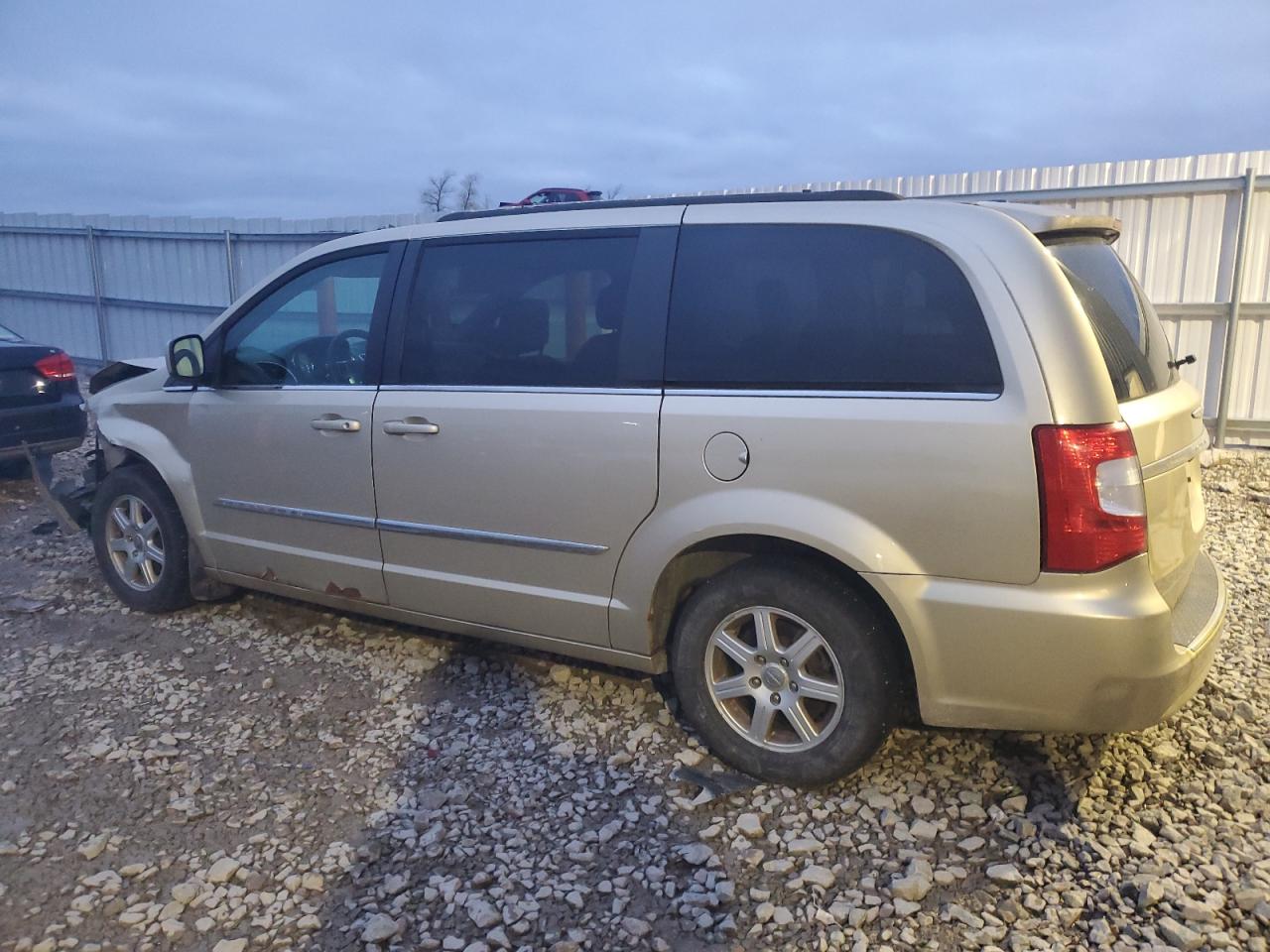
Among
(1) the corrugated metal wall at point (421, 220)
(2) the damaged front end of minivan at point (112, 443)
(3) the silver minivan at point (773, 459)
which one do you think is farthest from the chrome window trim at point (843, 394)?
(1) the corrugated metal wall at point (421, 220)

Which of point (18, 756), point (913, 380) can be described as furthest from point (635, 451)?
point (18, 756)

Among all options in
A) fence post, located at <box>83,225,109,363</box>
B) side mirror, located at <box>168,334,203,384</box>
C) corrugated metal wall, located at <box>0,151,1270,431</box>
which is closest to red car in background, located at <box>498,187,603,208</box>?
corrugated metal wall, located at <box>0,151,1270,431</box>

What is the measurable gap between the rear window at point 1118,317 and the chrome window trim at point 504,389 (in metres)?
1.33

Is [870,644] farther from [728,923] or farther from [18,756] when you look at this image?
[18,756]

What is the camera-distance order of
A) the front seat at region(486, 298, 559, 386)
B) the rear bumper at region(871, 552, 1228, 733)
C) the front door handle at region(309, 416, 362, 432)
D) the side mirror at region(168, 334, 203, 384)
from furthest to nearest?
1. the side mirror at region(168, 334, 203, 384)
2. the front door handle at region(309, 416, 362, 432)
3. the front seat at region(486, 298, 559, 386)
4. the rear bumper at region(871, 552, 1228, 733)

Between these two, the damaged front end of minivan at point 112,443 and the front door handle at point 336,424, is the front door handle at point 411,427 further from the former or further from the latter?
the damaged front end of minivan at point 112,443

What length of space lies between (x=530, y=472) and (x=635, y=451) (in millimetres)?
449

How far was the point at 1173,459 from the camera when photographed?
288 centimetres

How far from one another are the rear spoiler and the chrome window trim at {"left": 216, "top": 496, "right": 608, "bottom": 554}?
1.68 m

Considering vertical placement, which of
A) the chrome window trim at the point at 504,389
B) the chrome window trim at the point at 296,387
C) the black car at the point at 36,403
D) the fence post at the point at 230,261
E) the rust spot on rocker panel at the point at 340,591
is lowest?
the rust spot on rocker panel at the point at 340,591

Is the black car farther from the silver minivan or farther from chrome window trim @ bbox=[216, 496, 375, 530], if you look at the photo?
the silver minivan

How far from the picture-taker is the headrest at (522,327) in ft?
11.7

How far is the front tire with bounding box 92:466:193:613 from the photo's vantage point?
15.4ft

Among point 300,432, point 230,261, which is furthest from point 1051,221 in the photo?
point 230,261
